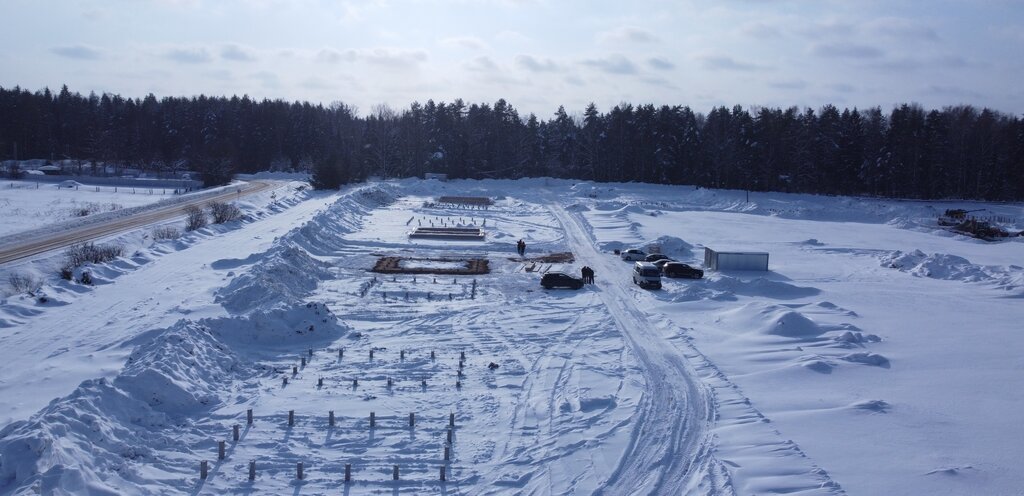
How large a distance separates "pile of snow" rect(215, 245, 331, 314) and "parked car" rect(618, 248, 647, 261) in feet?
53.9

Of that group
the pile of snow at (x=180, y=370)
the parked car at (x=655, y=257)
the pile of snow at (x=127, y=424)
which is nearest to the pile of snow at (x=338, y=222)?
the parked car at (x=655, y=257)

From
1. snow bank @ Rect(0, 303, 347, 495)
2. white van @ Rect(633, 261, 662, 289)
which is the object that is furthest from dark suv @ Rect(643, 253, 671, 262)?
snow bank @ Rect(0, 303, 347, 495)

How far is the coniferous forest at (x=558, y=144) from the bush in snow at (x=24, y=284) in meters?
52.5

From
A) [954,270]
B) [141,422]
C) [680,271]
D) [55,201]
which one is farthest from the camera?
[55,201]

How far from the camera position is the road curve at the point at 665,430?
45.7 ft

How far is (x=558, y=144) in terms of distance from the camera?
10756 centimetres

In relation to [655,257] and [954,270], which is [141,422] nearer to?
[655,257]

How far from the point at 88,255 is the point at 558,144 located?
80828 mm

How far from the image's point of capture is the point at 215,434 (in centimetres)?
1590

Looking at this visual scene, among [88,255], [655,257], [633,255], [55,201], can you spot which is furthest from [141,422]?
Answer: [55,201]

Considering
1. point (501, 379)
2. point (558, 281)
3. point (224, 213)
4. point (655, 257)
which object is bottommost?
point (501, 379)

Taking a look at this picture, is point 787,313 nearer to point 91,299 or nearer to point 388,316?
point 388,316

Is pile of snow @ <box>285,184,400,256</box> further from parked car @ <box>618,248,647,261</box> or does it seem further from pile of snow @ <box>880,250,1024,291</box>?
pile of snow @ <box>880,250,1024,291</box>

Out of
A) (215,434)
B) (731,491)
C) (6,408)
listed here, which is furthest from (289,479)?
(731,491)
